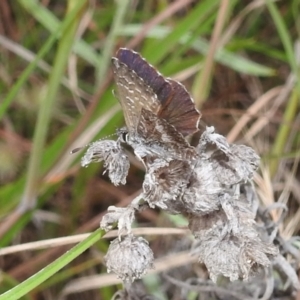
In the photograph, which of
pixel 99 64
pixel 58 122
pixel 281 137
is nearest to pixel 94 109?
pixel 99 64

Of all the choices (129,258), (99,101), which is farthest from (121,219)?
(99,101)

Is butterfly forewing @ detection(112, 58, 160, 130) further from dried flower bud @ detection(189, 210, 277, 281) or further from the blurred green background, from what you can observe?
the blurred green background

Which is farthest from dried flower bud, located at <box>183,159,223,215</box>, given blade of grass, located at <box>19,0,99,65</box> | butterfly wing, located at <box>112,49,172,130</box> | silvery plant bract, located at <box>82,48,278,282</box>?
blade of grass, located at <box>19,0,99,65</box>

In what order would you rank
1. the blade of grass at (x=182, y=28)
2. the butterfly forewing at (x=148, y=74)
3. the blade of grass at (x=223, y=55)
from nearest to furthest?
the butterfly forewing at (x=148, y=74)
the blade of grass at (x=182, y=28)
the blade of grass at (x=223, y=55)

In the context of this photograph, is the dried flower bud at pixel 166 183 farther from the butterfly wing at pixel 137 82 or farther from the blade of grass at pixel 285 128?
the blade of grass at pixel 285 128

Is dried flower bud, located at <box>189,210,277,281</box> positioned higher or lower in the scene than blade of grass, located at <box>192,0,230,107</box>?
lower

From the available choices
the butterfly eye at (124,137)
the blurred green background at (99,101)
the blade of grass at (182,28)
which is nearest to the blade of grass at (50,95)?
the blurred green background at (99,101)

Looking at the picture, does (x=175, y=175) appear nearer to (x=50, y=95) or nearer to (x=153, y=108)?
(x=153, y=108)
